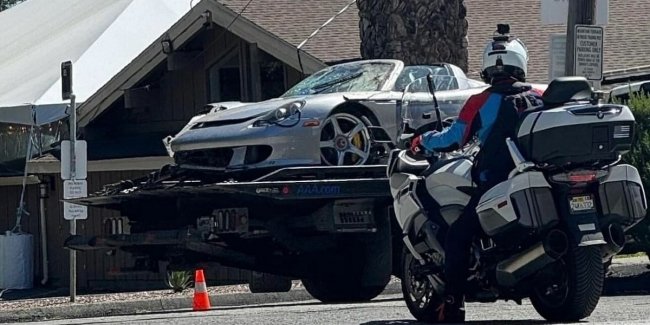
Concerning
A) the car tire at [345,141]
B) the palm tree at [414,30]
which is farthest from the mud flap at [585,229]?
the palm tree at [414,30]

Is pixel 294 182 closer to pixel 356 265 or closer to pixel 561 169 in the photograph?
pixel 356 265

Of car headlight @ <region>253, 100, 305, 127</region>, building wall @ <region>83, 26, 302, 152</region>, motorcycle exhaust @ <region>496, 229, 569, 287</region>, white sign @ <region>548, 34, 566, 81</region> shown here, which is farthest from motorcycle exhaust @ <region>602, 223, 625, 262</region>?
building wall @ <region>83, 26, 302, 152</region>

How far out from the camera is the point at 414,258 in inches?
399

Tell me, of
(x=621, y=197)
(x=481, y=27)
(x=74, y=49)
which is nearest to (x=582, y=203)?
(x=621, y=197)

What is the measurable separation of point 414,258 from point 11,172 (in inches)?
642

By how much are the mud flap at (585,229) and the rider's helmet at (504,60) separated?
3.70 feet

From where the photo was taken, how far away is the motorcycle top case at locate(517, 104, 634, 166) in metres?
8.87

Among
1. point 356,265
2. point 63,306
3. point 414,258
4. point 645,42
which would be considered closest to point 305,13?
point 645,42

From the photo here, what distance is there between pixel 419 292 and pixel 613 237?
5.18 ft

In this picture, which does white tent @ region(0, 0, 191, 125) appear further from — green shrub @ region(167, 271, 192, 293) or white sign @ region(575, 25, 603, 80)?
white sign @ region(575, 25, 603, 80)

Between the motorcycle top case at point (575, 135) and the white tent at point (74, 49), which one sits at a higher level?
the white tent at point (74, 49)

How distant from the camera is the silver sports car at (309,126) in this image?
11859 millimetres

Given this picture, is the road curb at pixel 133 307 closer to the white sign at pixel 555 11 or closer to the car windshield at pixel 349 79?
the white sign at pixel 555 11

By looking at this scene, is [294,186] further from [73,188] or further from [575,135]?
[73,188]
